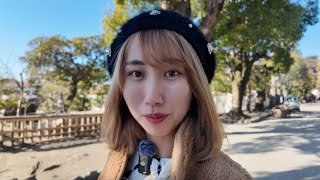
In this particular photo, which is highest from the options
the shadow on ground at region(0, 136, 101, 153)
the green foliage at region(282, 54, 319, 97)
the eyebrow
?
the green foliage at region(282, 54, 319, 97)

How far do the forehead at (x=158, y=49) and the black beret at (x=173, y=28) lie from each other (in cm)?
3

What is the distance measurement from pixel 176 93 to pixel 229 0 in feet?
25.7

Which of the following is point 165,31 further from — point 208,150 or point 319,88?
point 319,88

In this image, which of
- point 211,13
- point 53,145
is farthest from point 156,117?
point 53,145

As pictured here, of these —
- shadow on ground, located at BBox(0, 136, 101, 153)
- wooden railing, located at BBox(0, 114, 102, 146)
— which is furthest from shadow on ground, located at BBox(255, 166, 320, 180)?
wooden railing, located at BBox(0, 114, 102, 146)

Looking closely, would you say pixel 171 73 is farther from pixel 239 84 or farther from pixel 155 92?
pixel 239 84

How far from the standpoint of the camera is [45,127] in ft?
30.7

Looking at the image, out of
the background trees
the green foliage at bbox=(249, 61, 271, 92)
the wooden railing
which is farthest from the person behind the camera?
the green foliage at bbox=(249, 61, 271, 92)

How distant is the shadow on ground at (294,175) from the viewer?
5211 mm

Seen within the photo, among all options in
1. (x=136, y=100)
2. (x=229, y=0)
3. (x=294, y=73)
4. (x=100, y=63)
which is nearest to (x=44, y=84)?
(x=100, y=63)

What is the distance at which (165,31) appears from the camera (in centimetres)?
118

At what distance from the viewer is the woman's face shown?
114 centimetres

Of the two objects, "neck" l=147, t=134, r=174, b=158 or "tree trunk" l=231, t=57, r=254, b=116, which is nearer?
"neck" l=147, t=134, r=174, b=158

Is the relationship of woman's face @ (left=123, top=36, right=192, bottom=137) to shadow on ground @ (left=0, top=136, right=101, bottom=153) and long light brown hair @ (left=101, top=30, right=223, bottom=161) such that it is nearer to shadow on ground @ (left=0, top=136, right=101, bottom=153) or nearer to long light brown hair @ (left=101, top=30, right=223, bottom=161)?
long light brown hair @ (left=101, top=30, right=223, bottom=161)
